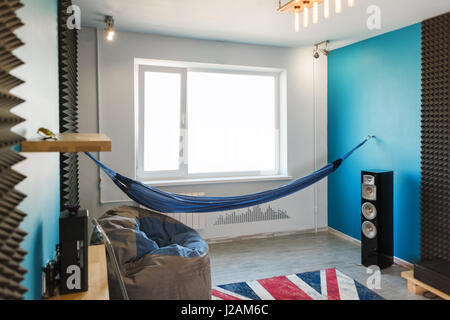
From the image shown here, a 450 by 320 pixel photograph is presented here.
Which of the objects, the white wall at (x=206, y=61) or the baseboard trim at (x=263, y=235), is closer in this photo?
the white wall at (x=206, y=61)

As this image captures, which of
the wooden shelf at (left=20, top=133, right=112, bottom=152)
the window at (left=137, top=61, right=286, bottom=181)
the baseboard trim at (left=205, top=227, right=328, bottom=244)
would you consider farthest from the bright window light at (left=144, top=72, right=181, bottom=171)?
the wooden shelf at (left=20, top=133, right=112, bottom=152)

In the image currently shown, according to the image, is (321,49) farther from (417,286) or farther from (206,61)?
(417,286)

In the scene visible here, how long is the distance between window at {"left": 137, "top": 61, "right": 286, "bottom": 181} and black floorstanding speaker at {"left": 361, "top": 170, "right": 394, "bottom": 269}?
1353 millimetres

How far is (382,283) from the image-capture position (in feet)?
8.79

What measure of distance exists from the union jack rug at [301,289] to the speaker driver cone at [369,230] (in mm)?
457

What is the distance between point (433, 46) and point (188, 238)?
263cm

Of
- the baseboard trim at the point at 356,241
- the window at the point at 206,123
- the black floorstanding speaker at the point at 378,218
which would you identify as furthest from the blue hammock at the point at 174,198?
the baseboard trim at the point at 356,241

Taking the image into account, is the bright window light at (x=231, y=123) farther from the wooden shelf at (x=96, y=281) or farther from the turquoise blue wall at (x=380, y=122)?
the wooden shelf at (x=96, y=281)

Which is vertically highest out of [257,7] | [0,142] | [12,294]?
[257,7]

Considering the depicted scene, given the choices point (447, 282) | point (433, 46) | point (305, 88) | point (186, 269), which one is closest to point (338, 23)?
point (433, 46)

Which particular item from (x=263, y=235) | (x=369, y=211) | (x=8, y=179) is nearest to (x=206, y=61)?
(x=263, y=235)

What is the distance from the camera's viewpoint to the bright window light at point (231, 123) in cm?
379

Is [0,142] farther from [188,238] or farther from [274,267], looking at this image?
[274,267]
